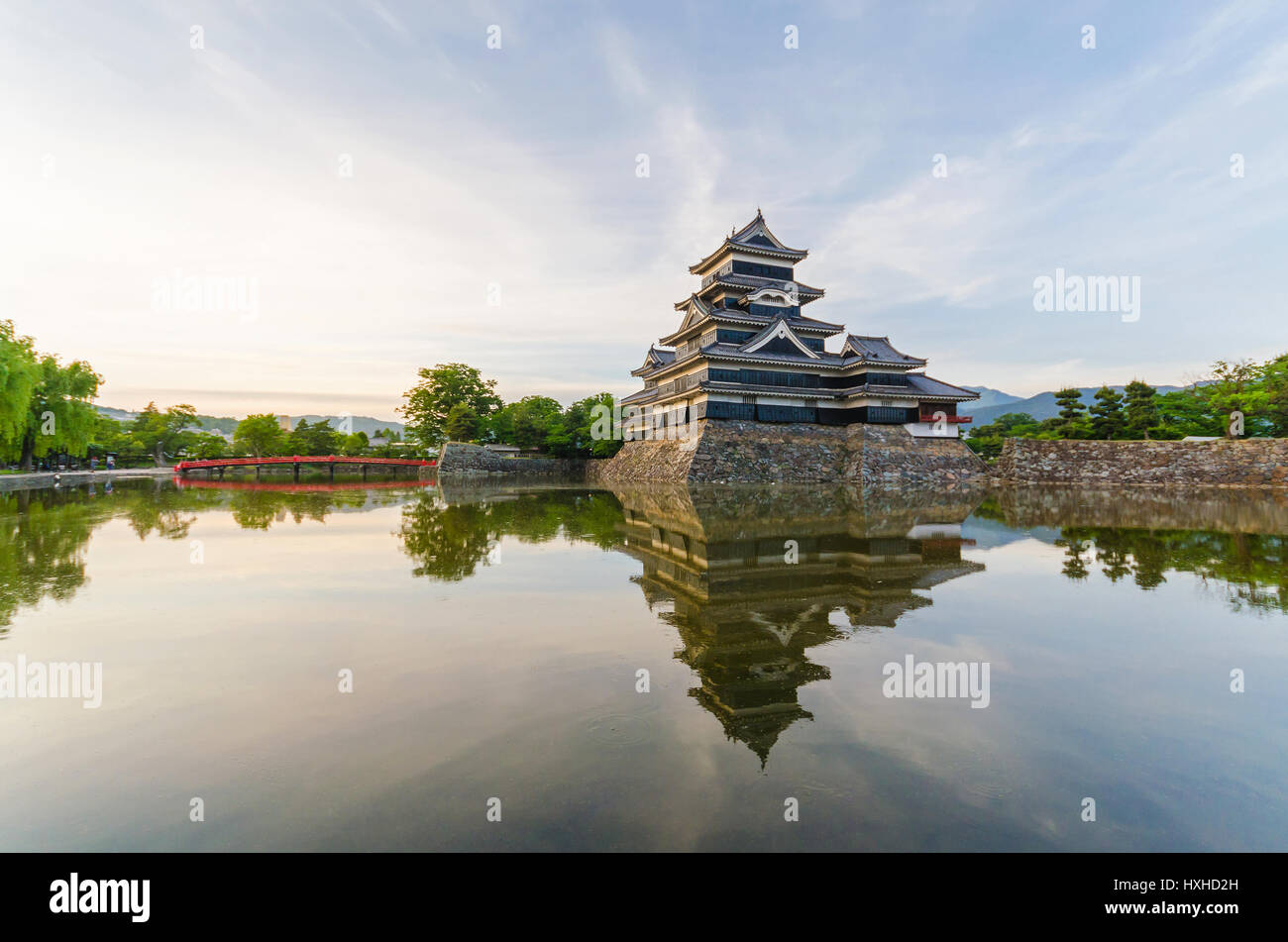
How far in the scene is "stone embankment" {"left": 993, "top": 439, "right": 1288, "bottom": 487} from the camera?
27.3m

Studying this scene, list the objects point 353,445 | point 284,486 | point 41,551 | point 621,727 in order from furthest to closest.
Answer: point 353,445 → point 284,486 → point 41,551 → point 621,727

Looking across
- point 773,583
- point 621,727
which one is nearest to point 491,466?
point 773,583

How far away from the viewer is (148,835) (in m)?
2.75

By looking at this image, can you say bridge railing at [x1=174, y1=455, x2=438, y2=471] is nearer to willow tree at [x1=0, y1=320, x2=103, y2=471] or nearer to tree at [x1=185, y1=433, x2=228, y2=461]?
willow tree at [x1=0, y1=320, x2=103, y2=471]

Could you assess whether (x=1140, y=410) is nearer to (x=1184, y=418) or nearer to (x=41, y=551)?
(x=1184, y=418)

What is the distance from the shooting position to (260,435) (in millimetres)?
52188

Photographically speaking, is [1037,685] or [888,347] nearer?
[1037,685]

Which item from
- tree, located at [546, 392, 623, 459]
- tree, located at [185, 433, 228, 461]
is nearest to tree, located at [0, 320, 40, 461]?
tree, located at [185, 433, 228, 461]

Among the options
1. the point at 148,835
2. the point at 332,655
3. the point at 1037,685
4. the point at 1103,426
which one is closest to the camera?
the point at 148,835

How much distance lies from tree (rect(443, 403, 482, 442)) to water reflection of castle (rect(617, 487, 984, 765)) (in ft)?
112

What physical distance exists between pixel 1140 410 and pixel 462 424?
158ft
